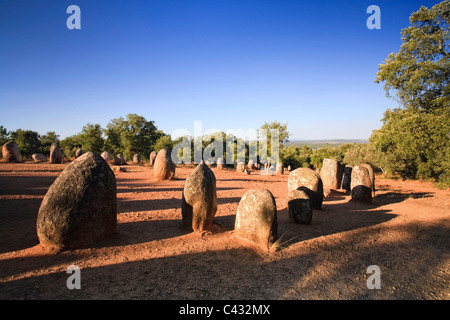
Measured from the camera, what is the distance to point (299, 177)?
9.70 meters

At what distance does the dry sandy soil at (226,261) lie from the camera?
3387 millimetres

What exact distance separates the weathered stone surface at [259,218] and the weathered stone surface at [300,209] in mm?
2296

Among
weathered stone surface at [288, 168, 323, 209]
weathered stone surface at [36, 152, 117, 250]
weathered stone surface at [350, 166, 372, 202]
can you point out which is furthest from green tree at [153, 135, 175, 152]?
weathered stone surface at [36, 152, 117, 250]

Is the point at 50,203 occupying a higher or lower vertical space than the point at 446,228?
higher

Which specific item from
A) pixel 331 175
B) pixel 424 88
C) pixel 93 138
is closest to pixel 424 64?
pixel 424 88

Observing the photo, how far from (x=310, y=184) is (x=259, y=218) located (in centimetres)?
531

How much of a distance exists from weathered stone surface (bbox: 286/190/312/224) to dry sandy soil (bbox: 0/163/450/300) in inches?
14.7

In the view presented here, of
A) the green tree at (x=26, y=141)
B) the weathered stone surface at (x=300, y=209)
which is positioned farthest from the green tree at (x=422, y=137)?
the green tree at (x=26, y=141)

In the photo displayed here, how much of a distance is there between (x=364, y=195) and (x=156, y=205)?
34.1 ft

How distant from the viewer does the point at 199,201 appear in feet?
19.2

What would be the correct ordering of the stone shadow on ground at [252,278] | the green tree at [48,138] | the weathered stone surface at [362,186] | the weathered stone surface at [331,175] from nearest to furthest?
the stone shadow on ground at [252,278] < the weathered stone surface at [362,186] < the weathered stone surface at [331,175] < the green tree at [48,138]

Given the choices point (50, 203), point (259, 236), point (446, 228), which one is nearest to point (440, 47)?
point (446, 228)

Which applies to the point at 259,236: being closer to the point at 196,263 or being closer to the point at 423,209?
the point at 196,263

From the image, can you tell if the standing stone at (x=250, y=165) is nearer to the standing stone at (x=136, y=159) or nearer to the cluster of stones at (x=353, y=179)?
the cluster of stones at (x=353, y=179)
